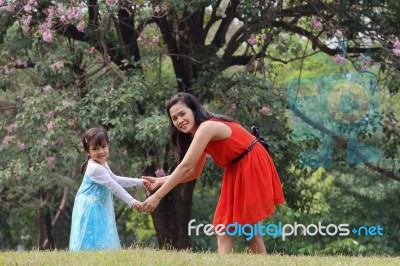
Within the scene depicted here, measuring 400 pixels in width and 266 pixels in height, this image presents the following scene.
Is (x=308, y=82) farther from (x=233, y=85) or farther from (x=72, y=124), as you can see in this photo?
(x=72, y=124)

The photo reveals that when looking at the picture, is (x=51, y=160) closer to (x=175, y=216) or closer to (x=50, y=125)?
(x=50, y=125)

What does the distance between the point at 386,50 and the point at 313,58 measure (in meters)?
8.98

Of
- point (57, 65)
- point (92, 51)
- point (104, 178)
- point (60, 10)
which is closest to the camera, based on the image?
point (104, 178)

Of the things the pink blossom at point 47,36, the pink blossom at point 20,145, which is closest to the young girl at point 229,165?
the pink blossom at point 47,36

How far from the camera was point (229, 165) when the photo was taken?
701 cm

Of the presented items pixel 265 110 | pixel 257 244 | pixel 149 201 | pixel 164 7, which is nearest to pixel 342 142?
pixel 265 110

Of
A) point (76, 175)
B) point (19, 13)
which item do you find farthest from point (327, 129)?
point (76, 175)

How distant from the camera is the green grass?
5.83 meters

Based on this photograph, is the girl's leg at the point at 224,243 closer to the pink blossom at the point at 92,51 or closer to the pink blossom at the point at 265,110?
the pink blossom at the point at 265,110

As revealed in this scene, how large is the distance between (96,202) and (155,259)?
66.0 inches

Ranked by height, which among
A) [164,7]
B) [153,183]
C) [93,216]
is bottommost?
[93,216]

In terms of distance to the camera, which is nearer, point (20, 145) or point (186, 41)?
point (20, 145)

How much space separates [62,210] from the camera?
882 inches

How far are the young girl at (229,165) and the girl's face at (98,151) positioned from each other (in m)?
0.72
